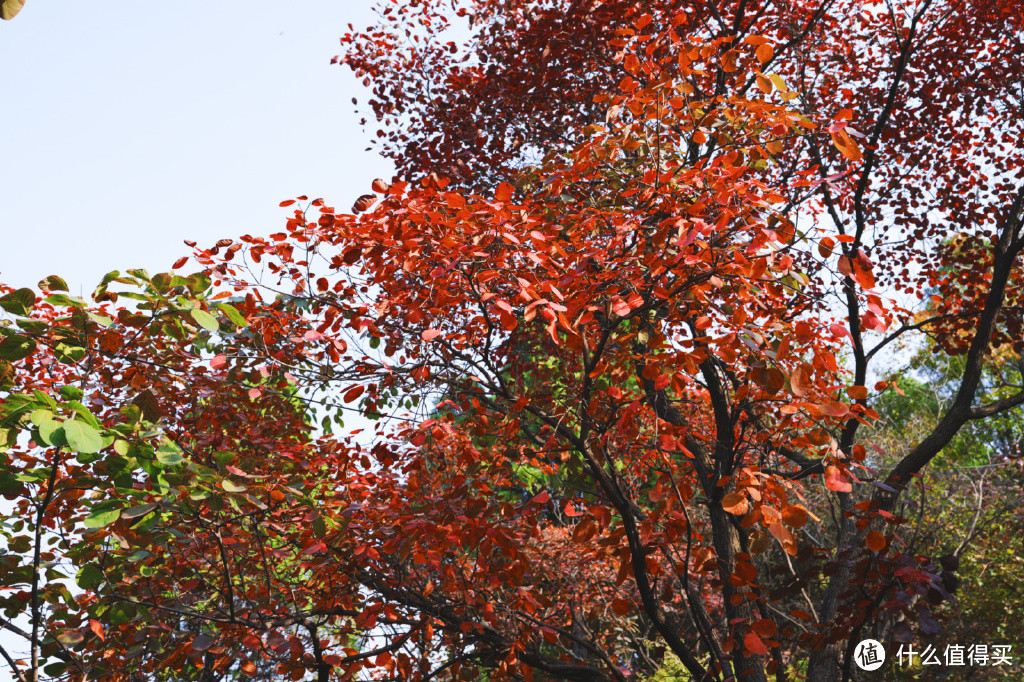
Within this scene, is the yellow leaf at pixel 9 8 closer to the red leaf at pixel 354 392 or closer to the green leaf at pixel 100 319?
the green leaf at pixel 100 319

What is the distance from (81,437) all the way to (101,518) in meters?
0.53

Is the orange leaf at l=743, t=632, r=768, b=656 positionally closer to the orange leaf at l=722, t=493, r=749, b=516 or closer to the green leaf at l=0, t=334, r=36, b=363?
the orange leaf at l=722, t=493, r=749, b=516

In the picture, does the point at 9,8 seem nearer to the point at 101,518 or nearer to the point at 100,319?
the point at 100,319

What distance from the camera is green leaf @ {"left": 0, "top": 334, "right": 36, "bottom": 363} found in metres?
2.59

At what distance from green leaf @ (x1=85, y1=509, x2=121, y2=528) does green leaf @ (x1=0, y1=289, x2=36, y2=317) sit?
791 millimetres

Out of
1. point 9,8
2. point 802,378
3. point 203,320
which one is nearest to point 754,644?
point 802,378

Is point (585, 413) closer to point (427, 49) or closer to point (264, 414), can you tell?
point (264, 414)

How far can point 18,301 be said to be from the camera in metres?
2.60

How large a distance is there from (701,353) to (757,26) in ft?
15.2

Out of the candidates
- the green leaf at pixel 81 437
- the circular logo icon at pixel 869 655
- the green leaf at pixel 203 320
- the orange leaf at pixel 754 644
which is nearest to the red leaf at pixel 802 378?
the orange leaf at pixel 754 644

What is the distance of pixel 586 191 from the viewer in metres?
4.61

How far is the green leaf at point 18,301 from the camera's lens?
2.57m

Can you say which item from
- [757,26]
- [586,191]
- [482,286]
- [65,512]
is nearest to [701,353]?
[482,286]

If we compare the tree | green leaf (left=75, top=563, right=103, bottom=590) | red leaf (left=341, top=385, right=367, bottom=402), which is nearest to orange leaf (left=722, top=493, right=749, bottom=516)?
the tree
